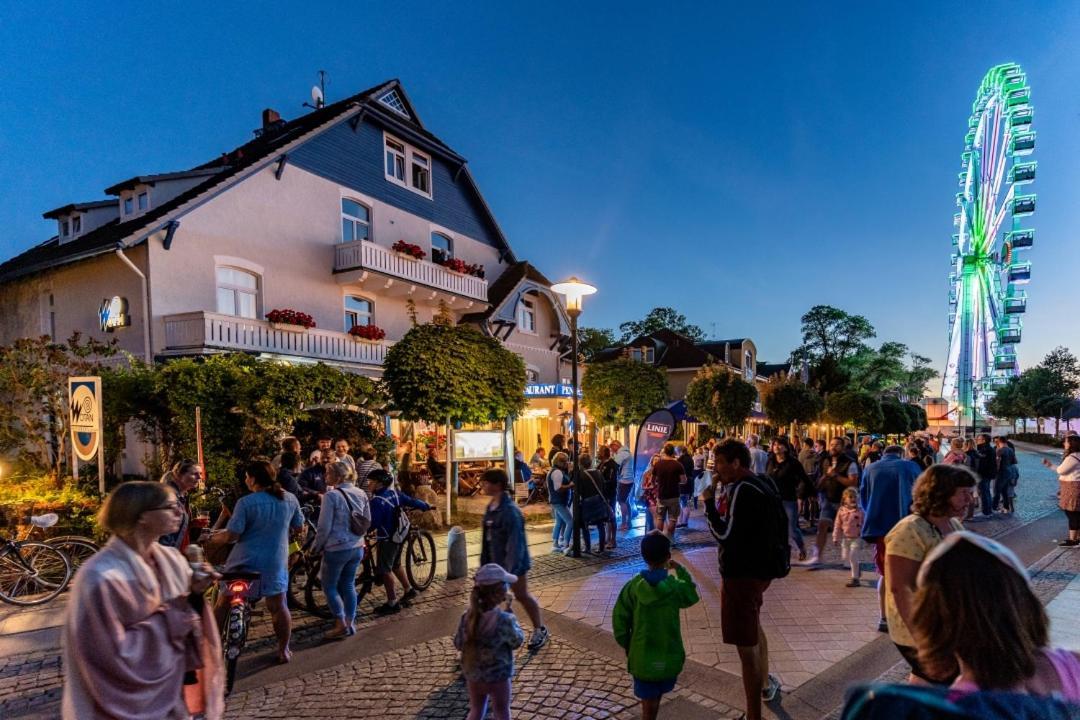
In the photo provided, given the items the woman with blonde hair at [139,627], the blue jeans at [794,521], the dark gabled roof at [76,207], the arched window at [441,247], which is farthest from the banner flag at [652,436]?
the dark gabled roof at [76,207]

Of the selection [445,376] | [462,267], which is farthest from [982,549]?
[462,267]

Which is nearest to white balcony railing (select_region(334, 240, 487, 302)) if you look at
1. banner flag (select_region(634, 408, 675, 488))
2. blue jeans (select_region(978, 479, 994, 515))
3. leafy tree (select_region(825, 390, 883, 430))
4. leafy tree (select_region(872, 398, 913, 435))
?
banner flag (select_region(634, 408, 675, 488))

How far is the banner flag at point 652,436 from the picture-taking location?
12.7 meters

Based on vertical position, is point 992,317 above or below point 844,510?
above

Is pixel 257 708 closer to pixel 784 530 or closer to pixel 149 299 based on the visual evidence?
pixel 784 530

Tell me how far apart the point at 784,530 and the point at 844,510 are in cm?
437

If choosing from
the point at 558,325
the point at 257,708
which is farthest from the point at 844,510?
the point at 558,325

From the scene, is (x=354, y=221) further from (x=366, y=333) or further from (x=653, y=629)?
(x=653, y=629)

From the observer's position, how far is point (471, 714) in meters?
3.86

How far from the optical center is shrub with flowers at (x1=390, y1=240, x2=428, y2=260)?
58.7ft

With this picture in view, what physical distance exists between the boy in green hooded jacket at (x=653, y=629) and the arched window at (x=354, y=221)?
1631 cm

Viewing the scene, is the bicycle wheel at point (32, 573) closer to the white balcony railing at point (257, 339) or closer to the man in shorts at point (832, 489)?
the white balcony railing at point (257, 339)

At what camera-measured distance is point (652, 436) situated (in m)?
12.8

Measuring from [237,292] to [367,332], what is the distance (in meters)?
3.37
